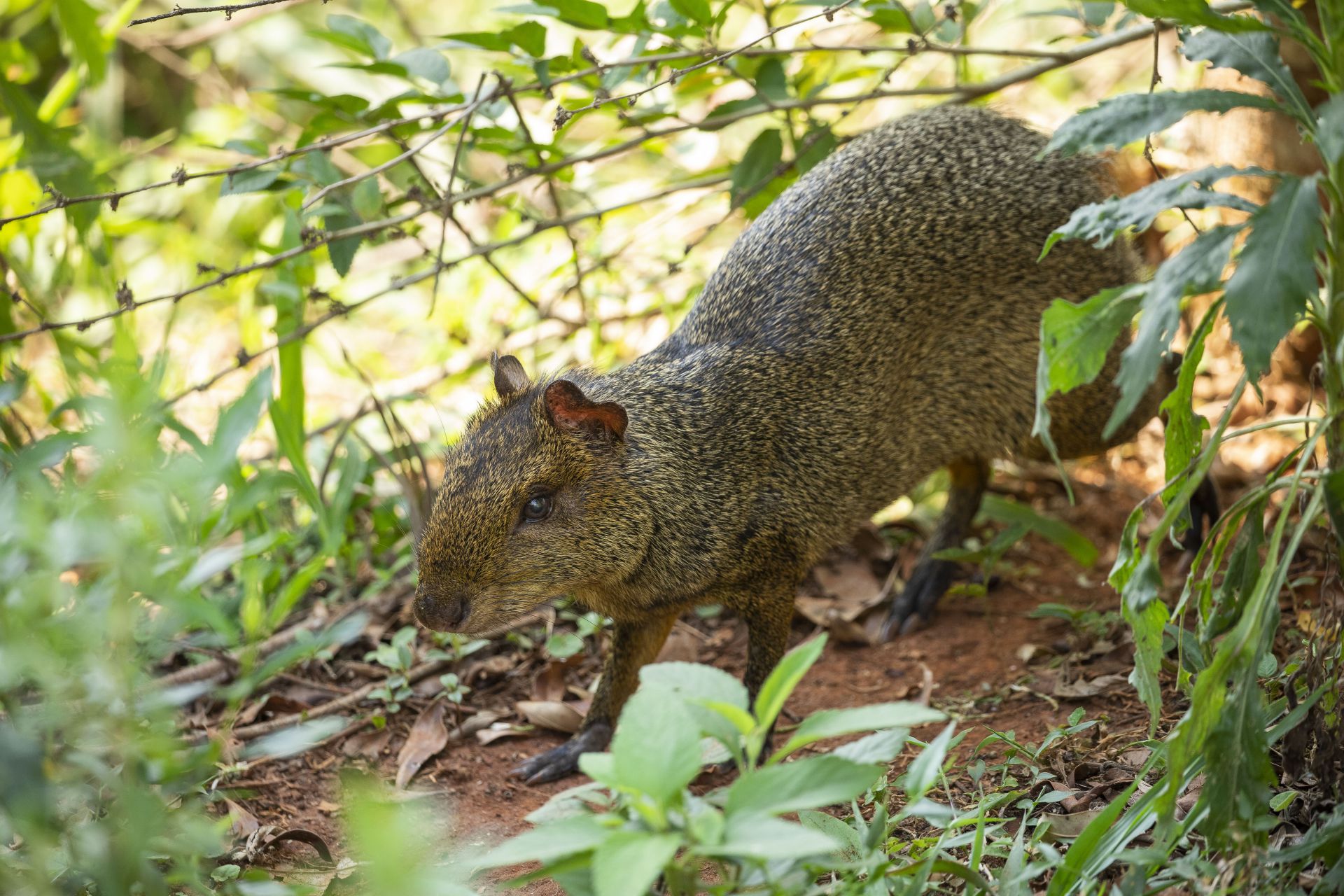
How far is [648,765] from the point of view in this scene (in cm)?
199

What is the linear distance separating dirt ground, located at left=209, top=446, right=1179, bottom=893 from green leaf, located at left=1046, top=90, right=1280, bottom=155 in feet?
5.84

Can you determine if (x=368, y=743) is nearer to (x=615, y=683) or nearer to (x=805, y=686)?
(x=615, y=683)

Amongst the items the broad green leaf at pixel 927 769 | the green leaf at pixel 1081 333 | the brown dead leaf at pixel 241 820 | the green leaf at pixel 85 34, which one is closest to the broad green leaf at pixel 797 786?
the broad green leaf at pixel 927 769

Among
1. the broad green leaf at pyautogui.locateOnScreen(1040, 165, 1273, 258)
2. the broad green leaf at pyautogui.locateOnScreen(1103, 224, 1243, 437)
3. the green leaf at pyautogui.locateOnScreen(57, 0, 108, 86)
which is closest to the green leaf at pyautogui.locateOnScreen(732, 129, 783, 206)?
the broad green leaf at pyautogui.locateOnScreen(1040, 165, 1273, 258)

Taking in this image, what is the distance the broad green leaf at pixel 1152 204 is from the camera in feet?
7.71

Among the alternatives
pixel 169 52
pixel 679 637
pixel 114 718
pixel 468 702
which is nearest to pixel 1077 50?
pixel 679 637

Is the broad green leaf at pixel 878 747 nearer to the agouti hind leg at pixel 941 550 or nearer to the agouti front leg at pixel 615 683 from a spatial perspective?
the agouti front leg at pixel 615 683

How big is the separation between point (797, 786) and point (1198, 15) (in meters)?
1.82

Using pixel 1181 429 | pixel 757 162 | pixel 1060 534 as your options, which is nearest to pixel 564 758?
pixel 1060 534

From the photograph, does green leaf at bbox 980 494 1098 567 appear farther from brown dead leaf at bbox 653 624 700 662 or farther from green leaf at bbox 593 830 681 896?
green leaf at bbox 593 830 681 896

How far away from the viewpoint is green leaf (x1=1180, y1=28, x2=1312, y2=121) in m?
2.49

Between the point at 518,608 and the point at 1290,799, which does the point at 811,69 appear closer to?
the point at 518,608

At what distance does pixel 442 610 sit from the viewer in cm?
345

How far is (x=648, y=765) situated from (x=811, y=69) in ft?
13.0
